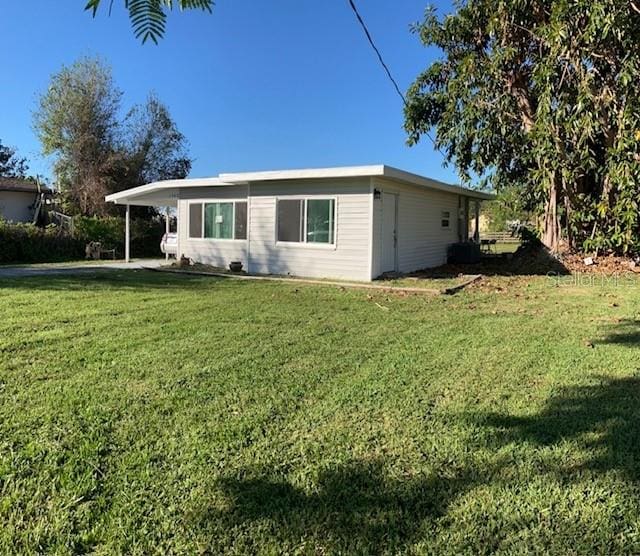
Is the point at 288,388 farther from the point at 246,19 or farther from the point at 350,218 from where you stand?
the point at 350,218

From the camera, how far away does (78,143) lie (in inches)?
945

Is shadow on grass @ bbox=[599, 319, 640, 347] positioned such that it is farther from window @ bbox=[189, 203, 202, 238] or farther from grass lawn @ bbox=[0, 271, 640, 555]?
window @ bbox=[189, 203, 202, 238]

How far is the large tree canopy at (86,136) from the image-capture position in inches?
946

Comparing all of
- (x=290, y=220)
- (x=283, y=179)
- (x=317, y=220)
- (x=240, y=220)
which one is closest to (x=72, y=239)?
(x=240, y=220)

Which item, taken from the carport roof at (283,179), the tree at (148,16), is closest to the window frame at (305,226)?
the carport roof at (283,179)

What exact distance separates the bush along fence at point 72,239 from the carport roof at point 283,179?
4056mm

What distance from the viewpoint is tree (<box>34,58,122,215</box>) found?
24016 millimetres

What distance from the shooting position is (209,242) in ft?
50.3

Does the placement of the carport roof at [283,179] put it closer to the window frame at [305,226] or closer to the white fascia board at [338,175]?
the white fascia board at [338,175]

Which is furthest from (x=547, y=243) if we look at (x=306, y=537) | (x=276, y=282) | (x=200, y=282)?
(x=306, y=537)

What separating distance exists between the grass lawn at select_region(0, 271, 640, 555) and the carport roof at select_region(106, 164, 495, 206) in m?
5.69

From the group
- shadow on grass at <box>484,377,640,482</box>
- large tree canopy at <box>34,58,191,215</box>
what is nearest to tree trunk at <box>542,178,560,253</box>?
shadow on grass at <box>484,377,640,482</box>

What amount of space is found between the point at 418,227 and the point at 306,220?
135 inches

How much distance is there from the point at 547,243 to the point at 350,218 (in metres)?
6.84
